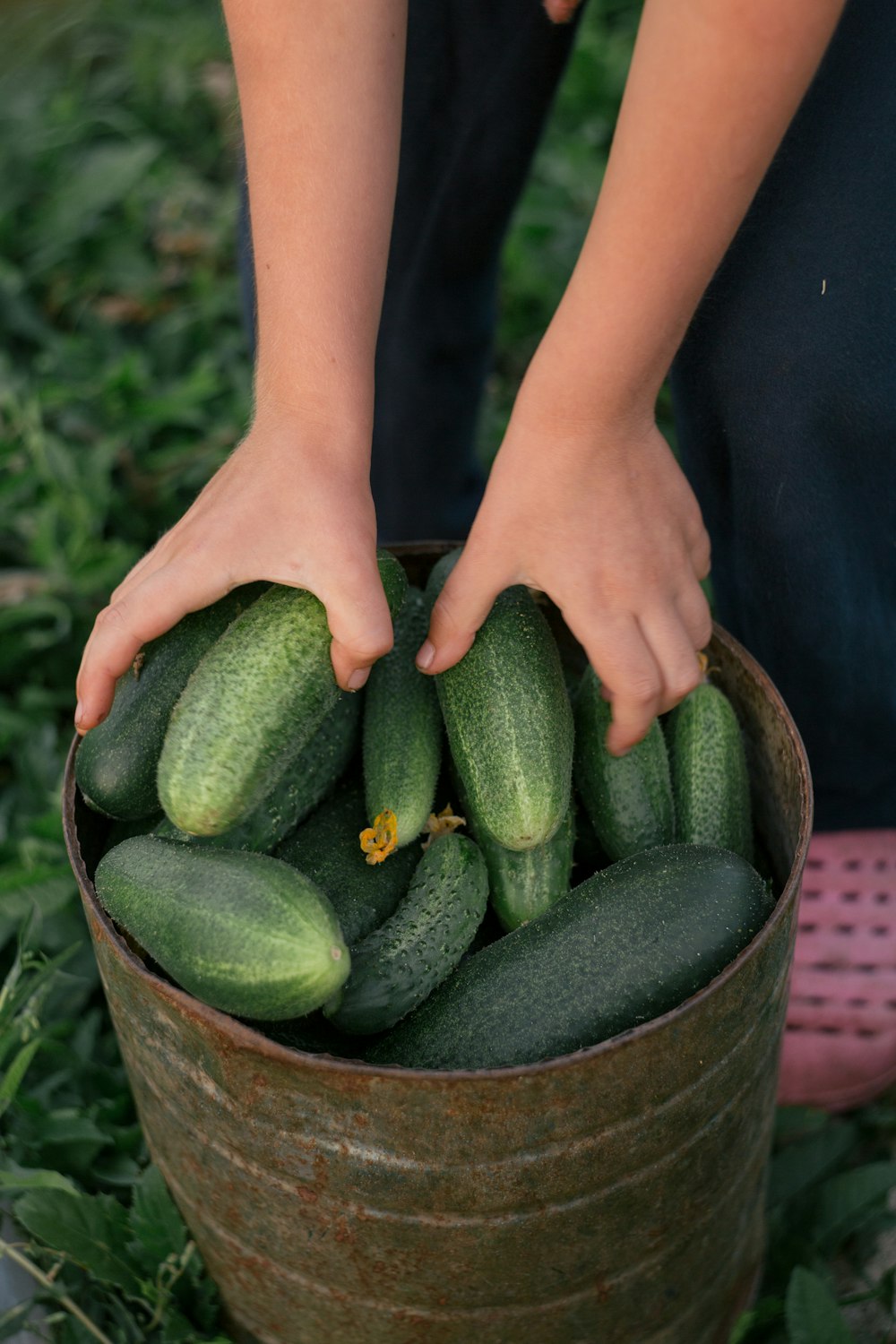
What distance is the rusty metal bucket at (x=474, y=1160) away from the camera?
1.44m

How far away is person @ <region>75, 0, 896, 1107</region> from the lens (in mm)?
1535

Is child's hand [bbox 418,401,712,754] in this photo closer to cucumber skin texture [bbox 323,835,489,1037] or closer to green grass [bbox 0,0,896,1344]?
cucumber skin texture [bbox 323,835,489,1037]

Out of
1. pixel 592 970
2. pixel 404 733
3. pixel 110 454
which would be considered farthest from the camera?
pixel 110 454

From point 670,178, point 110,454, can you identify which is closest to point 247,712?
point 670,178

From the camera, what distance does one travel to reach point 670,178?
1526 millimetres

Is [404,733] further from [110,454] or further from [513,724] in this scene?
[110,454]

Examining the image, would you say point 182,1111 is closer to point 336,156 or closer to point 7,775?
point 336,156

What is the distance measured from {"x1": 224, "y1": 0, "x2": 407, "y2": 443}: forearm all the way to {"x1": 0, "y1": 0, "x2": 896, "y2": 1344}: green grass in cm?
89

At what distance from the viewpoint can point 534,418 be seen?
171cm

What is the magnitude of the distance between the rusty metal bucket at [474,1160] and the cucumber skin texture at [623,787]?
187 millimetres

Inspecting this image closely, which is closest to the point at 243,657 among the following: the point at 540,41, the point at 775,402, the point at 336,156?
the point at 336,156

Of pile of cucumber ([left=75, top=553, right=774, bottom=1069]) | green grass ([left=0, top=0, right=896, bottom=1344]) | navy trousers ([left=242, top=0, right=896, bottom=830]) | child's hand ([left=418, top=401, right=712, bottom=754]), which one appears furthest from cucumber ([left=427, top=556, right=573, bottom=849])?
green grass ([left=0, top=0, right=896, bottom=1344])

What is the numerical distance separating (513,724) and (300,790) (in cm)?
35

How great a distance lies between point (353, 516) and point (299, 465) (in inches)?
4.4
